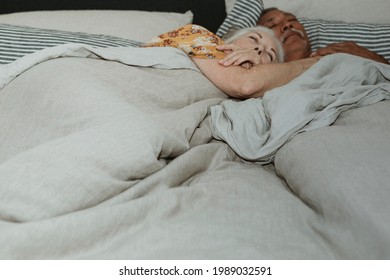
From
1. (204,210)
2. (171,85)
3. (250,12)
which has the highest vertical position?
(250,12)

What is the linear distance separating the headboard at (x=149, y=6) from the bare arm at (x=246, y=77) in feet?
2.17

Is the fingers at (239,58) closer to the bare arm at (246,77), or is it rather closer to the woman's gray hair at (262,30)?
the bare arm at (246,77)

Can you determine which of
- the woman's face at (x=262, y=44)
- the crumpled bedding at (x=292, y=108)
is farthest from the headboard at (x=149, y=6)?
the crumpled bedding at (x=292, y=108)

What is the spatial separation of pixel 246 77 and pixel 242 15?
0.61 meters

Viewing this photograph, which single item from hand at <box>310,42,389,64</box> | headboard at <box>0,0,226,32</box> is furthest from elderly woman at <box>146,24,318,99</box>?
headboard at <box>0,0,226,32</box>

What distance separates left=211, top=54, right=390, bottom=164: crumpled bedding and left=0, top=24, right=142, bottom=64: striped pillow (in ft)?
1.92

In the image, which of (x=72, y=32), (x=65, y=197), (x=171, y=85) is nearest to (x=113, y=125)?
(x=65, y=197)

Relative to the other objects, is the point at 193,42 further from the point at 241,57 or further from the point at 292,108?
the point at 292,108

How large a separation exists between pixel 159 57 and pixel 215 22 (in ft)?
2.53

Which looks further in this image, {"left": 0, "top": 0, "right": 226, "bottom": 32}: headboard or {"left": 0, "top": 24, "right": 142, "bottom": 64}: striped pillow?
{"left": 0, "top": 0, "right": 226, "bottom": 32}: headboard

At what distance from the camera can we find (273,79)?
1309mm

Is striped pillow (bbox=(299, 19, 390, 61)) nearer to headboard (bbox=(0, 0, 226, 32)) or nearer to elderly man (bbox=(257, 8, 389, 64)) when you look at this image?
elderly man (bbox=(257, 8, 389, 64))

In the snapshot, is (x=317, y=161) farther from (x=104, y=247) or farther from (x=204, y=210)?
(x=104, y=247)

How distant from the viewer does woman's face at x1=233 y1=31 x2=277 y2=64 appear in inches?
59.7
